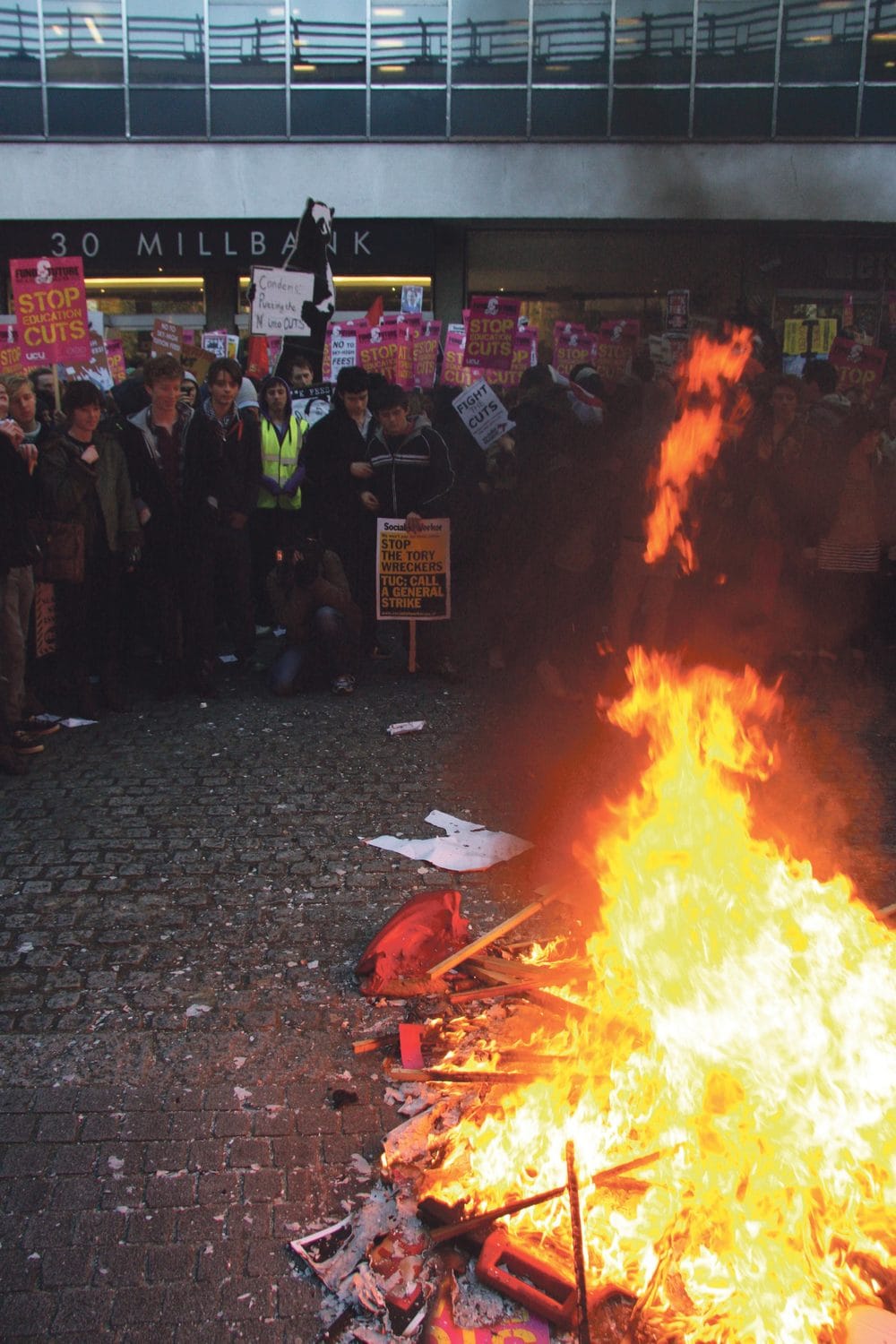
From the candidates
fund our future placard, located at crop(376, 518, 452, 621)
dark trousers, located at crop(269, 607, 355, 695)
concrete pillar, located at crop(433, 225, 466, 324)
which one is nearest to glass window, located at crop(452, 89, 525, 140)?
concrete pillar, located at crop(433, 225, 466, 324)

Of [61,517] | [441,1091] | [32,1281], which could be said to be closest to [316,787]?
[61,517]

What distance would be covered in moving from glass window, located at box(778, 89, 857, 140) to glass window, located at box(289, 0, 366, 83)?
26.5 feet

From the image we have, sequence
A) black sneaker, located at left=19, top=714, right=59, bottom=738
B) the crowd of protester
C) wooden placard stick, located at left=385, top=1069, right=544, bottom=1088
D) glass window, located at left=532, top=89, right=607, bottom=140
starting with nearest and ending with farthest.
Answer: wooden placard stick, located at left=385, top=1069, right=544, bottom=1088 < black sneaker, located at left=19, top=714, right=59, bottom=738 < the crowd of protester < glass window, located at left=532, top=89, right=607, bottom=140

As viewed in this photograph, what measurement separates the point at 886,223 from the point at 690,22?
11333 millimetres

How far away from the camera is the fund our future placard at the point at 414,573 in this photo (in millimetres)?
9391

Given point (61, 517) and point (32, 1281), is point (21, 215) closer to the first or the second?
point (61, 517)

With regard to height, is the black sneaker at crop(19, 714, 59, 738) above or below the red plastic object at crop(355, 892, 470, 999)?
below

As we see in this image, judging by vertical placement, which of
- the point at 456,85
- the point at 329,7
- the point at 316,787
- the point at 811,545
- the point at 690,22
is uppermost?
the point at 329,7

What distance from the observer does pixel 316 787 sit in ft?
22.1

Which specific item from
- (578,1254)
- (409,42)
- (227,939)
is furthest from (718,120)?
(409,42)

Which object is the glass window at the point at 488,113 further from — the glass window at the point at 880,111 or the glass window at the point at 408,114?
the glass window at the point at 880,111

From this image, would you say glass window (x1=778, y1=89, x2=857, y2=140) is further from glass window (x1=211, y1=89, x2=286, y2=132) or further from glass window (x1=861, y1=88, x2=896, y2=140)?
glass window (x1=211, y1=89, x2=286, y2=132)

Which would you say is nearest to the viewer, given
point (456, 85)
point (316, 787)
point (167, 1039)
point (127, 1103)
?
point (127, 1103)

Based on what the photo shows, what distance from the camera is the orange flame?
842 cm
